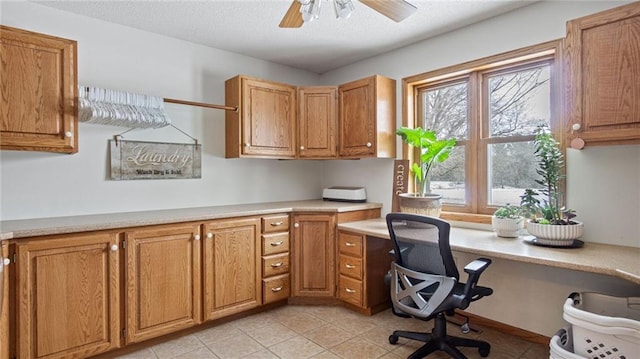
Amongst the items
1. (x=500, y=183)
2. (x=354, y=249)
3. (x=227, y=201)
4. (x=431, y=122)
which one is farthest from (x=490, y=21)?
(x=227, y=201)

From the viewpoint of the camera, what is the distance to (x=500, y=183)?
2.75 meters

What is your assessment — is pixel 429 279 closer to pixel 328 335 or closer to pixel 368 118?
pixel 328 335

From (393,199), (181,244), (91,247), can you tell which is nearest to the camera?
(91,247)

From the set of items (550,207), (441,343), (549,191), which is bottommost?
(441,343)

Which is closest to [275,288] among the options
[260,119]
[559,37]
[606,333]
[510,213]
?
[260,119]

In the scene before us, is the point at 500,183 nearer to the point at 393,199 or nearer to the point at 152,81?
the point at 393,199

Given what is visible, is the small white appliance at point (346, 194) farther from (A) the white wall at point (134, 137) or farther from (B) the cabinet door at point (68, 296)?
(B) the cabinet door at point (68, 296)

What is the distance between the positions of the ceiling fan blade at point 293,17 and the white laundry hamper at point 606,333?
6.86 feet

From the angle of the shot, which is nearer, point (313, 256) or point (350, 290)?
point (350, 290)

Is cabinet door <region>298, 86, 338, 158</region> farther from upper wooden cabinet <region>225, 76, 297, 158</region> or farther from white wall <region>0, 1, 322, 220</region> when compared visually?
white wall <region>0, 1, 322, 220</region>

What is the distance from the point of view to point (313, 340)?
99.7 inches

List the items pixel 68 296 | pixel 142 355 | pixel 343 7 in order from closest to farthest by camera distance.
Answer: pixel 343 7, pixel 68 296, pixel 142 355

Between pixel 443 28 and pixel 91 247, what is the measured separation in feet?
10.2

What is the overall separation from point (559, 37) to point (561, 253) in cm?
147
